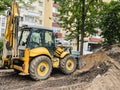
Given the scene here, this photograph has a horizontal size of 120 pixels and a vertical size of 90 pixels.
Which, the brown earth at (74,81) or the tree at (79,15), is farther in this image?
the tree at (79,15)

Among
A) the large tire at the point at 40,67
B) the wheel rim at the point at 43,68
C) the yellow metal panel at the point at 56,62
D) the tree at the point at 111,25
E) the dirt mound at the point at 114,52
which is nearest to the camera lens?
the large tire at the point at 40,67

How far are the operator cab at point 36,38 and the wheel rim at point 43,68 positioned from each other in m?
0.81

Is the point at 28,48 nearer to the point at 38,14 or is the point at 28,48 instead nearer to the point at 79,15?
the point at 79,15

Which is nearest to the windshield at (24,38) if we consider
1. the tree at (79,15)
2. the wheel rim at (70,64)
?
the wheel rim at (70,64)

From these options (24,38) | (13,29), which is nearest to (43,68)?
(24,38)

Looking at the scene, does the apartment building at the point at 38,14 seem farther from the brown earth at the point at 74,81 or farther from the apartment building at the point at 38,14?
the brown earth at the point at 74,81

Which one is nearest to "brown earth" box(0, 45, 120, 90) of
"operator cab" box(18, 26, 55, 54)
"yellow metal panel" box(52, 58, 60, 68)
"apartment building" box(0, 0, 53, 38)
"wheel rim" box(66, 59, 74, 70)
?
"wheel rim" box(66, 59, 74, 70)

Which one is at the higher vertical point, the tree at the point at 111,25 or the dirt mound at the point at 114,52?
the tree at the point at 111,25

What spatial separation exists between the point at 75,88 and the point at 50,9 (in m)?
41.0

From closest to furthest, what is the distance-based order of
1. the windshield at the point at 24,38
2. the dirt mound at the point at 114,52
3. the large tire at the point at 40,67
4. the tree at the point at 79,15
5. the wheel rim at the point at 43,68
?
the large tire at the point at 40,67 → the wheel rim at the point at 43,68 → the windshield at the point at 24,38 → the dirt mound at the point at 114,52 → the tree at the point at 79,15

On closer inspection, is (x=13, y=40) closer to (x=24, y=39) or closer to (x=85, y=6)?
(x=24, y=39)

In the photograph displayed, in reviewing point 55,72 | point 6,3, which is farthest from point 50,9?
point 55,72

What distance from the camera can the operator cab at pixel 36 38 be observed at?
36.7 ft

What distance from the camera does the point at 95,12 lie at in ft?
70.7
